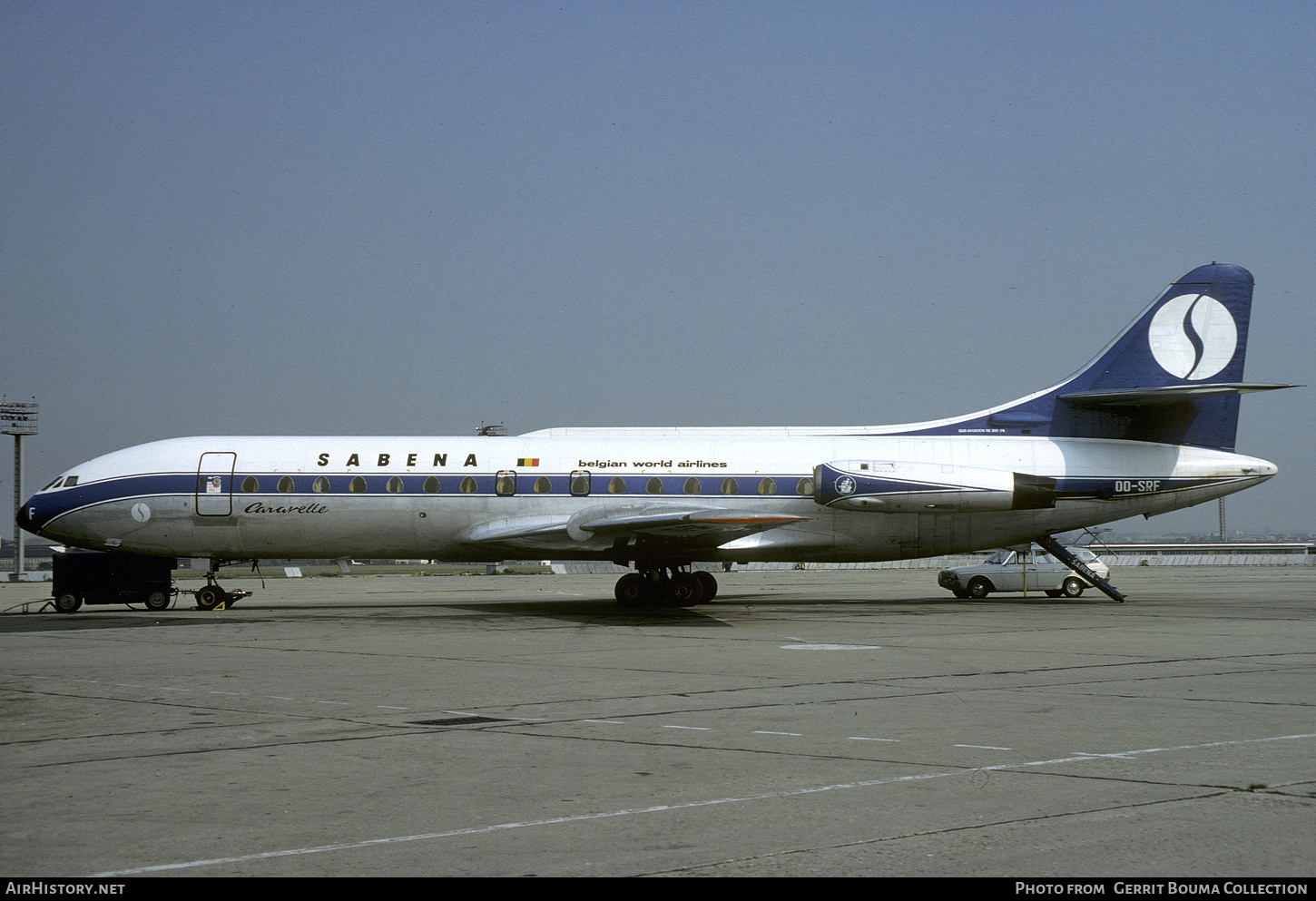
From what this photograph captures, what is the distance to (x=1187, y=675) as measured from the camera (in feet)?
43.9

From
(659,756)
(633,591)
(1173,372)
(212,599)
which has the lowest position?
(212,599)

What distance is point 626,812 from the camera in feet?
22.2

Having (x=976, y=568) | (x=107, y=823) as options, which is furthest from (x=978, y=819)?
(x=976, y=568)

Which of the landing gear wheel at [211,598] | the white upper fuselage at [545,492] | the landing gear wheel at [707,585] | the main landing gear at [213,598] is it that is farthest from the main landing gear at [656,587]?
the landing gear wheel at [211,598]

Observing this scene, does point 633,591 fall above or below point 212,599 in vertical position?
above

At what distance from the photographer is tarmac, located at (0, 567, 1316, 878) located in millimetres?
5836

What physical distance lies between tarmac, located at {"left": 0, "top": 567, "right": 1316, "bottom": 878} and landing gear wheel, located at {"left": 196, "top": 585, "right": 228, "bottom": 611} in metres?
7.90

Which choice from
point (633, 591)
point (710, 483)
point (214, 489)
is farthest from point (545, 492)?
point (214, 489)

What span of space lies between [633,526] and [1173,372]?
44.6 ft

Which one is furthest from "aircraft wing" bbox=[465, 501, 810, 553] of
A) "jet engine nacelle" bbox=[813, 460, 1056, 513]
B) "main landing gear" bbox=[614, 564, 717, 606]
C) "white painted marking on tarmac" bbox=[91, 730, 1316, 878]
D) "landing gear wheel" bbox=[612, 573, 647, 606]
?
"white painted marking on tarmac" bbox=[91, 730, 1316, 878]

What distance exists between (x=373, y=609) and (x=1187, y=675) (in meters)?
18.1

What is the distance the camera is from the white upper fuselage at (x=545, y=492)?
26.4 m

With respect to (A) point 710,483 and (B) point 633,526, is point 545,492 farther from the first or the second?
(A) point 710,483

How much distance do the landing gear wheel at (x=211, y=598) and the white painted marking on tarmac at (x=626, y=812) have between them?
2210 cm
